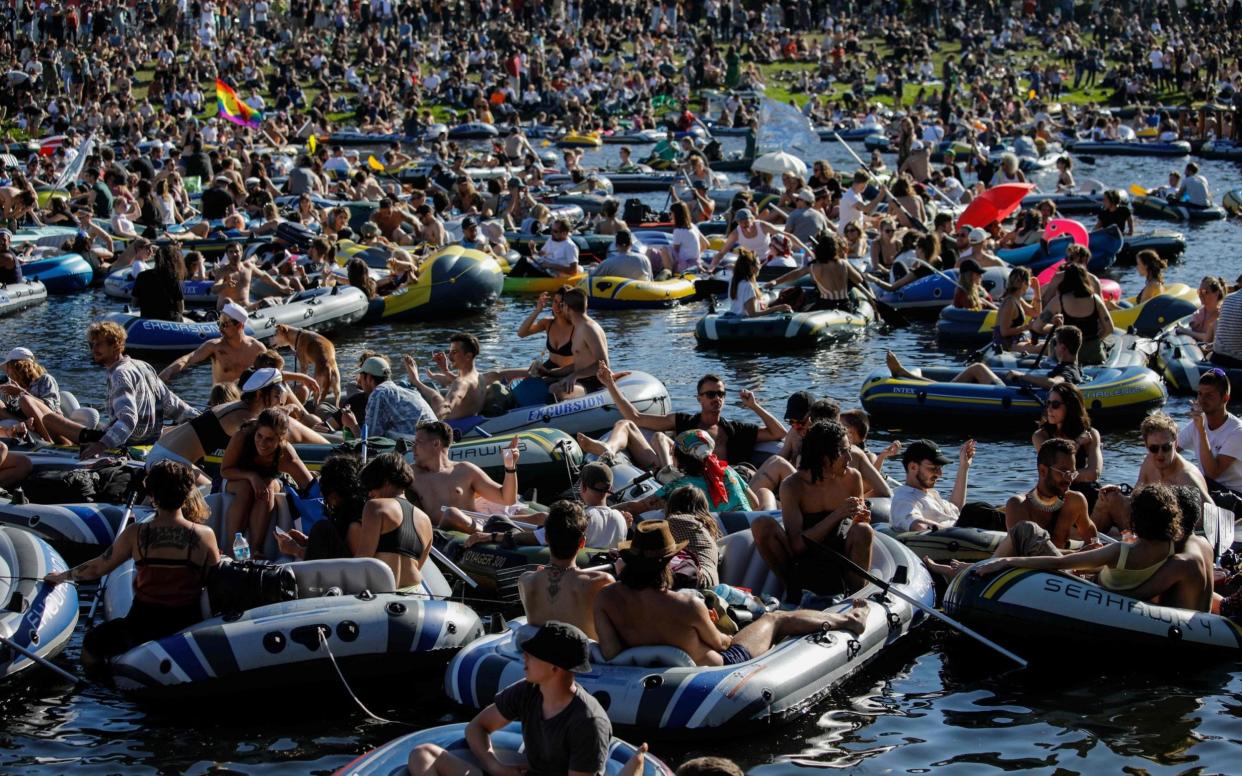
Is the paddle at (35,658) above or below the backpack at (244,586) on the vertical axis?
below

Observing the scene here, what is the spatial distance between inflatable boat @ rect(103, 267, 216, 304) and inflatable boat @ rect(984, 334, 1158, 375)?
1021 centimetres

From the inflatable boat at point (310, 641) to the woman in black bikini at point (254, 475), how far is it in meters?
0.98

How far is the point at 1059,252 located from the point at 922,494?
487 inches

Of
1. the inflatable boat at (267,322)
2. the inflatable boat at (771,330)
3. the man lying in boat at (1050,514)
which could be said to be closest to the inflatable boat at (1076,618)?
the man lying in boat at (1050,514)

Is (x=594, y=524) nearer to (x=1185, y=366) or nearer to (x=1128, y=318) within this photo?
(x=1185, y=366)

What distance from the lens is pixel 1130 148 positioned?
43.4 metres

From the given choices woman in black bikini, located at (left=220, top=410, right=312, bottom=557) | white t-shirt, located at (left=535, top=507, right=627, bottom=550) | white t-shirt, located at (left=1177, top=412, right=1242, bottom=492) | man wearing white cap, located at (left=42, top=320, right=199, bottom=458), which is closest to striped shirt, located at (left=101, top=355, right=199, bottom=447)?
man wearing white cap, located at (left=42, top=320, right=199, bottom=458)

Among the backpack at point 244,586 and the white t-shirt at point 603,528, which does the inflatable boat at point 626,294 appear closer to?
the white t-shirt at point 603,528

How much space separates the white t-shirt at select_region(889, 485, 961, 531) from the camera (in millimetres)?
10977

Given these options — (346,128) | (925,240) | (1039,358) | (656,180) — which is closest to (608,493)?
(1039,358)

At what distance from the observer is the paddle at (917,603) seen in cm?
929

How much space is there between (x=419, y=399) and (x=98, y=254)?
13.6m

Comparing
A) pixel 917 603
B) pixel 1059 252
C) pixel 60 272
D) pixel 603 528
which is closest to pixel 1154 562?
pixel 917 603

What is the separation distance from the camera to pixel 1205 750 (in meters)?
8.33
